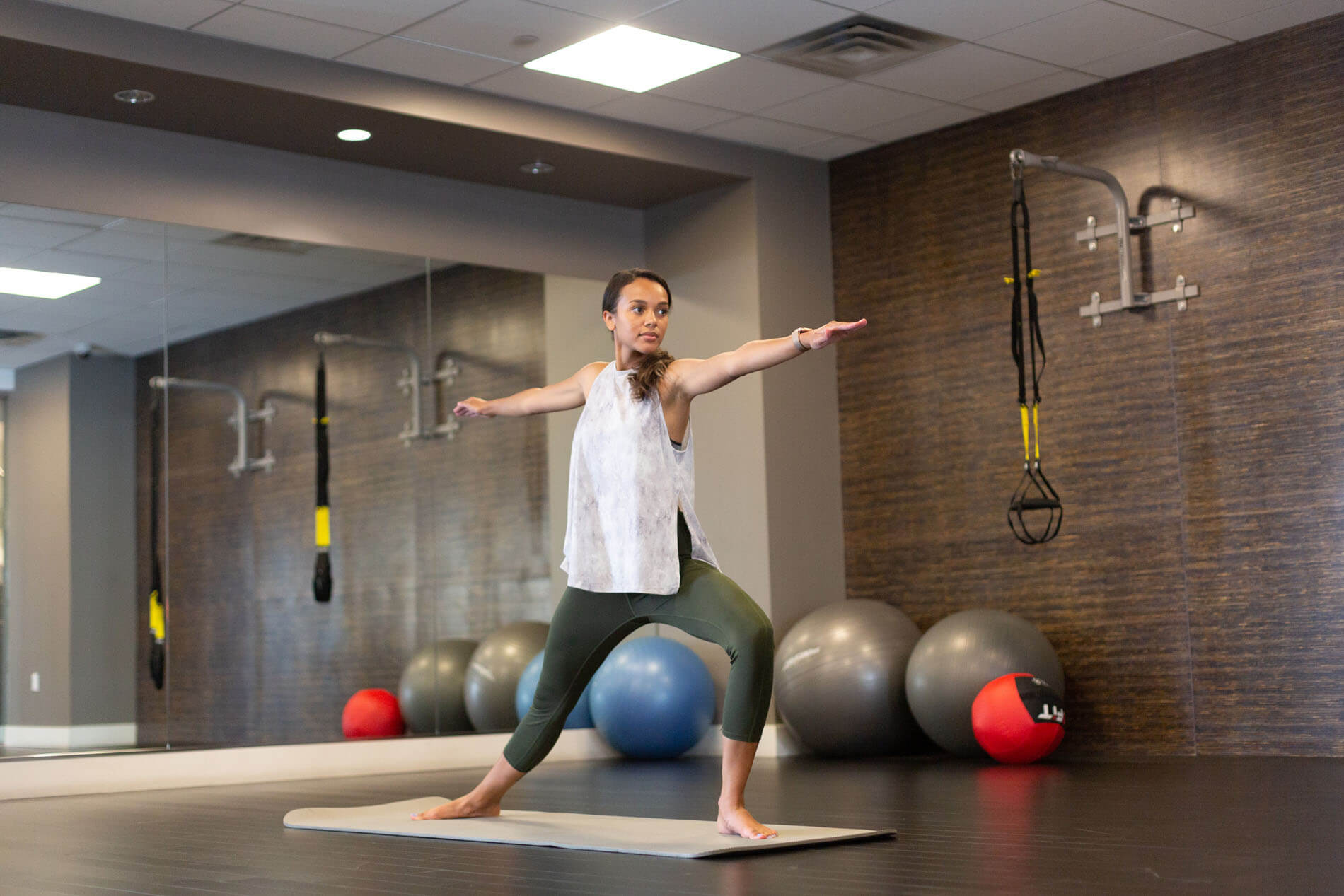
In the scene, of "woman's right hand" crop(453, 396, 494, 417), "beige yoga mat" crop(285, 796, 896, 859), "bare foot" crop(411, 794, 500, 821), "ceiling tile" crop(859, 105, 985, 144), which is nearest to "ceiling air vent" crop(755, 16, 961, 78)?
"ceiling tile" crop(859, 105, 985, 144)

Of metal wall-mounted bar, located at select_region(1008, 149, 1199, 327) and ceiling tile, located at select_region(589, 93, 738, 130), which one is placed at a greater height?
ceiling tile, located at select_region(589, 93, 738, 130)

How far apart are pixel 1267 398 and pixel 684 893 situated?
153 inches

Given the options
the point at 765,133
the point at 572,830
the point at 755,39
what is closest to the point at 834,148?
the point at 765,133

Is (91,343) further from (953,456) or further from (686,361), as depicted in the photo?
(953,456)

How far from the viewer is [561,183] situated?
703 cm

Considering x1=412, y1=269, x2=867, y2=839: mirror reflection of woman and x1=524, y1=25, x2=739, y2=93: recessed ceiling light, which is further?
x1=524, y1=25, x2=739, y2=93: recessed ceiling light

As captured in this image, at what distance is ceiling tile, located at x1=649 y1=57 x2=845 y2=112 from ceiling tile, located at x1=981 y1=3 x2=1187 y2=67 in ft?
2.52

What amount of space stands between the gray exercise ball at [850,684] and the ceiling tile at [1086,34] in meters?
2.39

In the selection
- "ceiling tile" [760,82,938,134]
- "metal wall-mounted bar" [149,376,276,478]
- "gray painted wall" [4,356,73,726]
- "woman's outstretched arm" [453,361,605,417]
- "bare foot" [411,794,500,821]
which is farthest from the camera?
"ceiling tile" [760,82,938,134]

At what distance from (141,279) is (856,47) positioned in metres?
2.94

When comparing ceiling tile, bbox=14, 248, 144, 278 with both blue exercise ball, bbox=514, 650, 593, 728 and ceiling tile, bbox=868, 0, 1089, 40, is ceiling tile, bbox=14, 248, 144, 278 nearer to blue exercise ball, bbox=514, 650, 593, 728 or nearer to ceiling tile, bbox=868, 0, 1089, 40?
blue exercise ball, bbox=514, 650, 593, 728

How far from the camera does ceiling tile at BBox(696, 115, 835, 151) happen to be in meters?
6.74

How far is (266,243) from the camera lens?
6309 mm

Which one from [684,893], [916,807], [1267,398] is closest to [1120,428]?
[1267,398]
